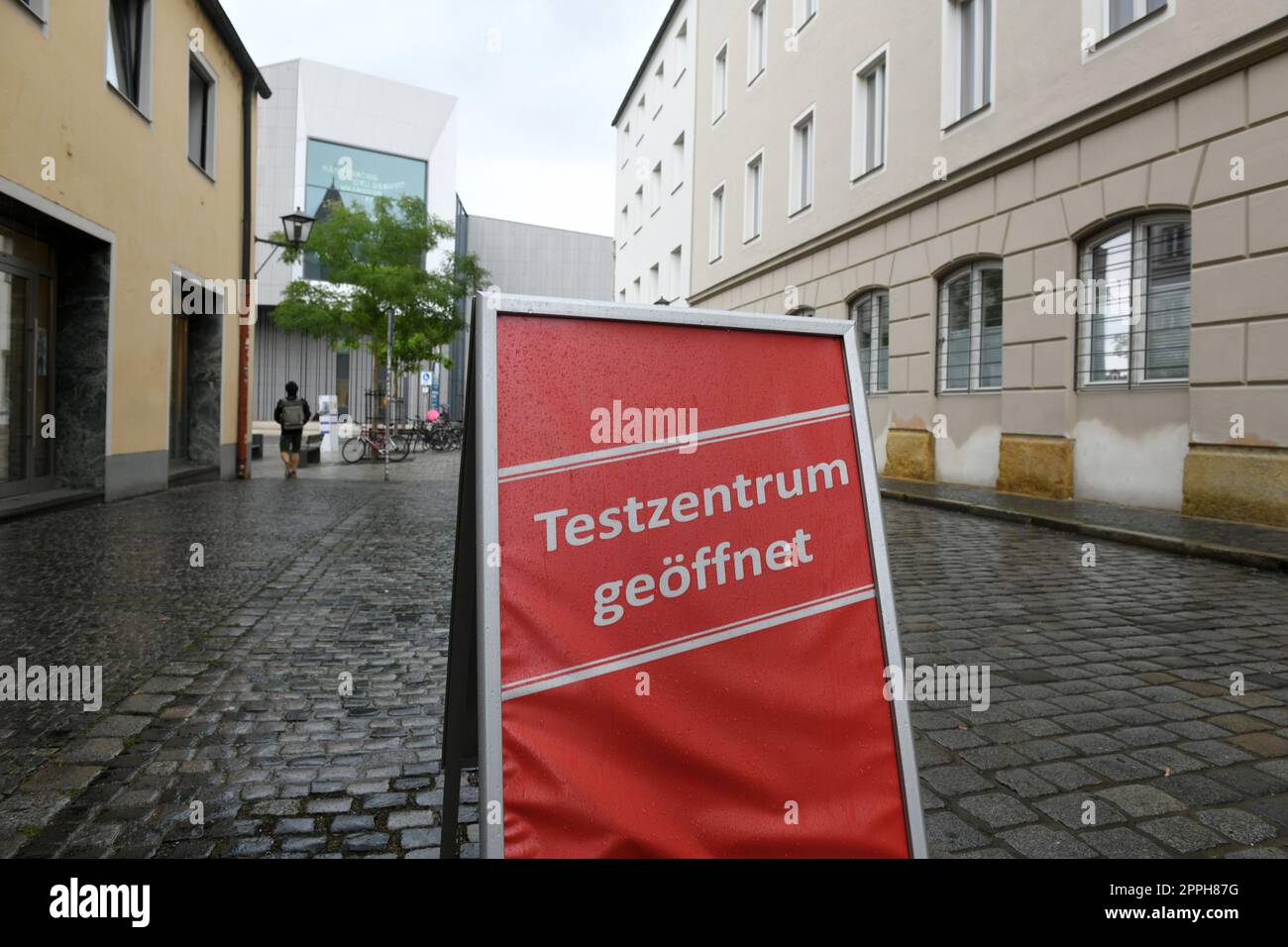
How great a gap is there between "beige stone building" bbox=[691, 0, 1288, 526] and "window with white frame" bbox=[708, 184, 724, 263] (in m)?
6.34

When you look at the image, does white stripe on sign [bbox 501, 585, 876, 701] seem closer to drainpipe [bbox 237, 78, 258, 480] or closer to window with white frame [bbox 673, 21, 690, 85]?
drainpipe [bbox 237, 78, 258, 480]

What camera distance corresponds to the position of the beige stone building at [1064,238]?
29.3ft

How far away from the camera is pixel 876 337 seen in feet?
54.9

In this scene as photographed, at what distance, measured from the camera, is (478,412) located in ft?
6.37

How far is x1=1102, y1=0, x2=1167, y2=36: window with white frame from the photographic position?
1030cm

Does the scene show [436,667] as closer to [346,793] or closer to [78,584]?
[346,793]

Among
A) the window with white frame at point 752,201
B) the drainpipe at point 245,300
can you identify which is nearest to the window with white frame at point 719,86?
the window with white frame at point 752,201

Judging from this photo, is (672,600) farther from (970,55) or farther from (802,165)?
(802,165)

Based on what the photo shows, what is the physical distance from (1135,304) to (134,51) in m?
12.5

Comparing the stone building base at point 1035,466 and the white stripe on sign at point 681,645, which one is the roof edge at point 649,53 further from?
the white stripe on sign at point 681,645

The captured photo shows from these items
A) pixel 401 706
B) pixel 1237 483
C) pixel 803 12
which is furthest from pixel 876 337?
pixel 401 706

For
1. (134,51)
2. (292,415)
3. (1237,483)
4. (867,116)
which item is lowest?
(1237,483)

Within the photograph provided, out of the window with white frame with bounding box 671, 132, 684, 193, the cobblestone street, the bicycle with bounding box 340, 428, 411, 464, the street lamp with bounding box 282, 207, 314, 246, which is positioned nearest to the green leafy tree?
the bicycle with bounding box 340, 428, 411, 464

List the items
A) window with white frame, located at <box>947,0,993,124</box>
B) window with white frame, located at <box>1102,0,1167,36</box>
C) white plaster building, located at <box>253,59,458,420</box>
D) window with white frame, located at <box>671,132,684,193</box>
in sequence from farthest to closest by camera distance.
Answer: white plaster building, located at <box>253,59,458,420</box>
window with white frame, located at <box>671,132,684,193</box>
window with white frame, located at <box>947,0,993,124</box>
window with white frame, located at <box>1102,0,1167,36</box>
